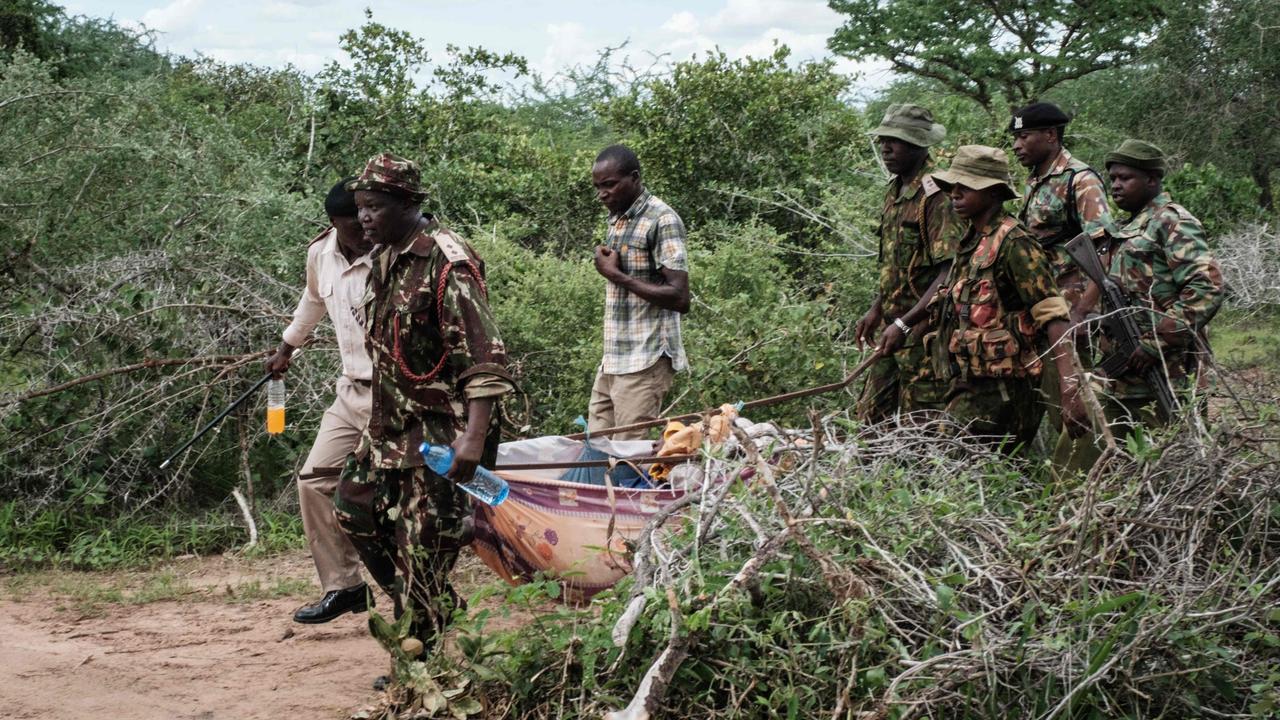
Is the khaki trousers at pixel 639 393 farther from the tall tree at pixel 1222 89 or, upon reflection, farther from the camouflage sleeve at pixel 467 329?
the tall tree at pixel 1222 89

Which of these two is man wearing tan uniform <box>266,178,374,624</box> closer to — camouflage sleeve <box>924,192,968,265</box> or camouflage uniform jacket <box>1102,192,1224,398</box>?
camouflage sleeve <box>924,192,968,265</box>

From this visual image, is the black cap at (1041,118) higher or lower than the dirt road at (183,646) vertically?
higher

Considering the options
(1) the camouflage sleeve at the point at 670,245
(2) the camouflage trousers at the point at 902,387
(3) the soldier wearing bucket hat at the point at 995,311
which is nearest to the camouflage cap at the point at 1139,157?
(3) the soldier wearing bucket hat at the point at 995,311

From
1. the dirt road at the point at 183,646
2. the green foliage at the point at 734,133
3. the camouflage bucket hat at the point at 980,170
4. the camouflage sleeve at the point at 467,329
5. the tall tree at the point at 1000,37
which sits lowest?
the dirt road at the point at 183,646

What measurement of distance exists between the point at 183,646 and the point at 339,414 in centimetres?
118

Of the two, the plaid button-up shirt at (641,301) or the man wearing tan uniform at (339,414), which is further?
the plaid button-up shirt at (641,301)

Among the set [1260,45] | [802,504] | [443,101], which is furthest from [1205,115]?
[802,504]

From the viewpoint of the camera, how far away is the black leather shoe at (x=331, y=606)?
503 centimetres

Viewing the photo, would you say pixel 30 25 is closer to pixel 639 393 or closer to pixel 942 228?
pixel 639 393

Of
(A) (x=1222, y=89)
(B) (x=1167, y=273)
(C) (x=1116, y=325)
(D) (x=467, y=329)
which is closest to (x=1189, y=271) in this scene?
(B) (x=1167, y=273)

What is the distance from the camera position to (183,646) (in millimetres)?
5297

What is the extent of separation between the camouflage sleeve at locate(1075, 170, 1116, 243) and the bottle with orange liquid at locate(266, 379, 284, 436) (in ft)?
11.3

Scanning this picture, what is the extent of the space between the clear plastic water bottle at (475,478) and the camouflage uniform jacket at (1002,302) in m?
1.78

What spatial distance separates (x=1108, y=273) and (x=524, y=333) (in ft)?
10.8
